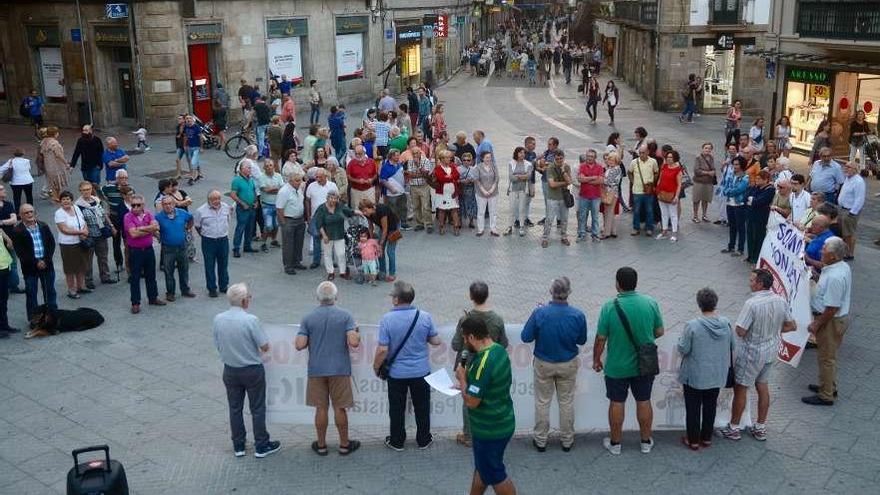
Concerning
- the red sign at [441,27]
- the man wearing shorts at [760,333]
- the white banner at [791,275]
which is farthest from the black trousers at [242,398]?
the red sign at [441,27]

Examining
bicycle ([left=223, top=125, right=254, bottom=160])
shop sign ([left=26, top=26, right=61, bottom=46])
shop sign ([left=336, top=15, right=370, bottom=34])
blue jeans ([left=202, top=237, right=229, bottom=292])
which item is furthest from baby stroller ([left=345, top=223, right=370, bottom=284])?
shop sign ([left=336, top=15, right=370, bottom=34])

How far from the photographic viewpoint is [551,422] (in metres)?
→ 8.29

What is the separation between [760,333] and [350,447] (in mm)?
3816

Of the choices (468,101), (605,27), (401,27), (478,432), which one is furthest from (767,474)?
(605,27)

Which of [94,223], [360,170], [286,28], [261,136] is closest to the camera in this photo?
[94,223]

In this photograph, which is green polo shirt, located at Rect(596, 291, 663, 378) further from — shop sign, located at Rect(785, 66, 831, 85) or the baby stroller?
shop sign, located at Rect(785, 66, 831, 85)

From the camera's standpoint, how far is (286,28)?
31.3 meters

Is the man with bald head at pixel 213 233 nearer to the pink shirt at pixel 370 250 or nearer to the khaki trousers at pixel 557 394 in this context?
the pink shirt at pixel 370 250

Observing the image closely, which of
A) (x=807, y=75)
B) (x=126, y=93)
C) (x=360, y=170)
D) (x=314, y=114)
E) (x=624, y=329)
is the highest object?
(x=807, y=75)

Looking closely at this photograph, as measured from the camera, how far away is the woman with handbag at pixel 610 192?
1520 centimetres

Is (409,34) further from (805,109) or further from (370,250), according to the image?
(370,250)

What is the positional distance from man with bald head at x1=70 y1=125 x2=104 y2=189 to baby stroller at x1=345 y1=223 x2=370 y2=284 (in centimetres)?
705

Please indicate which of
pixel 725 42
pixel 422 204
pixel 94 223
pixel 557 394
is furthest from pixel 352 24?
pixel 557 394

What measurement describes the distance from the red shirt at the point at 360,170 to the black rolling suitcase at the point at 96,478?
8.95 meters
